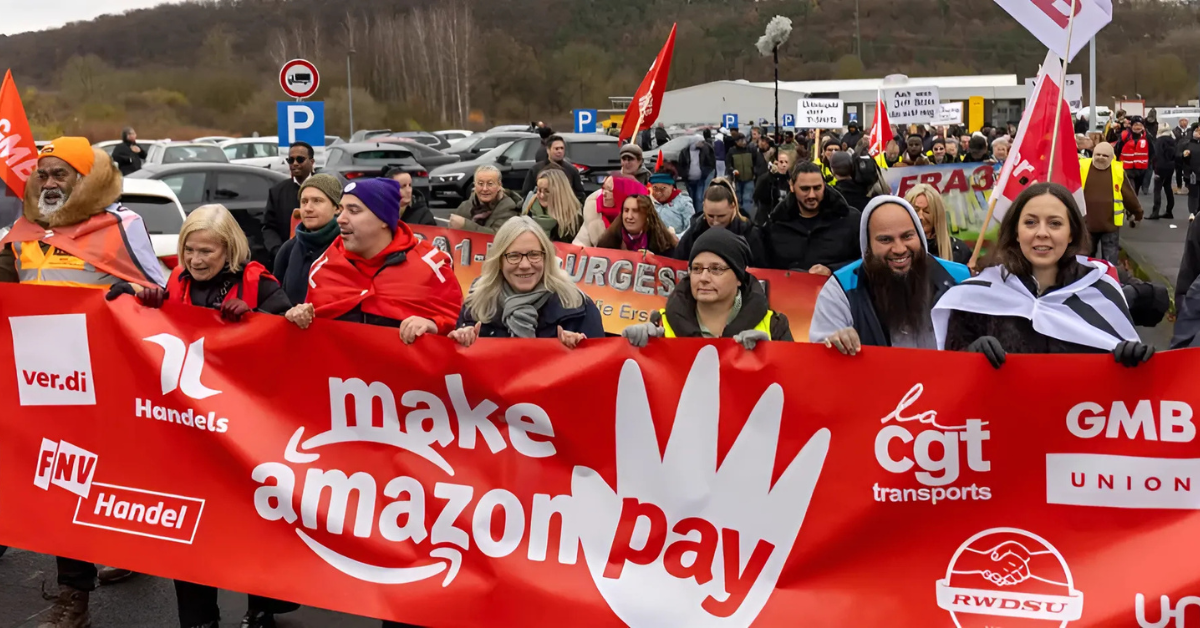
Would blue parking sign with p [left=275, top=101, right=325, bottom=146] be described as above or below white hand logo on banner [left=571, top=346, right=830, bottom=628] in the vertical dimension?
above

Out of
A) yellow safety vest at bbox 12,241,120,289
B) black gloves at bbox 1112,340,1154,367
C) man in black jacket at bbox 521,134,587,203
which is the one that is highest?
man in black jacket at bbox 521,134,587,203

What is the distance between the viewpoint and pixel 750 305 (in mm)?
4473

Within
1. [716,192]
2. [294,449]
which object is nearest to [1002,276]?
[294,449]

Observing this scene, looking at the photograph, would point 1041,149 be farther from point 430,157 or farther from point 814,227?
point 430,157

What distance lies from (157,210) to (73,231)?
5.42m

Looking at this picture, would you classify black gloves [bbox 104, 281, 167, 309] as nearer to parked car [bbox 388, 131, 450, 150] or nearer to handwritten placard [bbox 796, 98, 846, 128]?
handwritten placard [bbox 796, 98, 846, 128]

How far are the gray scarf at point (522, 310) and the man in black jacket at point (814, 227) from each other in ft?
10.1

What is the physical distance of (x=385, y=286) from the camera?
4797mm

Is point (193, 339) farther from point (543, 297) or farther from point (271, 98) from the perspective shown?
point (271, 98)

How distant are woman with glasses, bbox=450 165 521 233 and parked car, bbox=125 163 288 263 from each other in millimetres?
5846

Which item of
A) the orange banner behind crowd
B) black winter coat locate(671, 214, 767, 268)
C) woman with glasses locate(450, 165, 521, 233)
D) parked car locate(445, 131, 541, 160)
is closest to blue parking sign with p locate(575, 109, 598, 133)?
parked car locate(445, 131, 541, 160)

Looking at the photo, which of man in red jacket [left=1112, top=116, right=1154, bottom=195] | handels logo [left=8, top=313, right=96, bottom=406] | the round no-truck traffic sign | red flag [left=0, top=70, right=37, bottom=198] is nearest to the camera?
handels logo [left=8, top=313, right=96, bottom=406]

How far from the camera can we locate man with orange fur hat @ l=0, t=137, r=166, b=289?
5113 millimetres

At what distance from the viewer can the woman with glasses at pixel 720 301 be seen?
4449 mm
